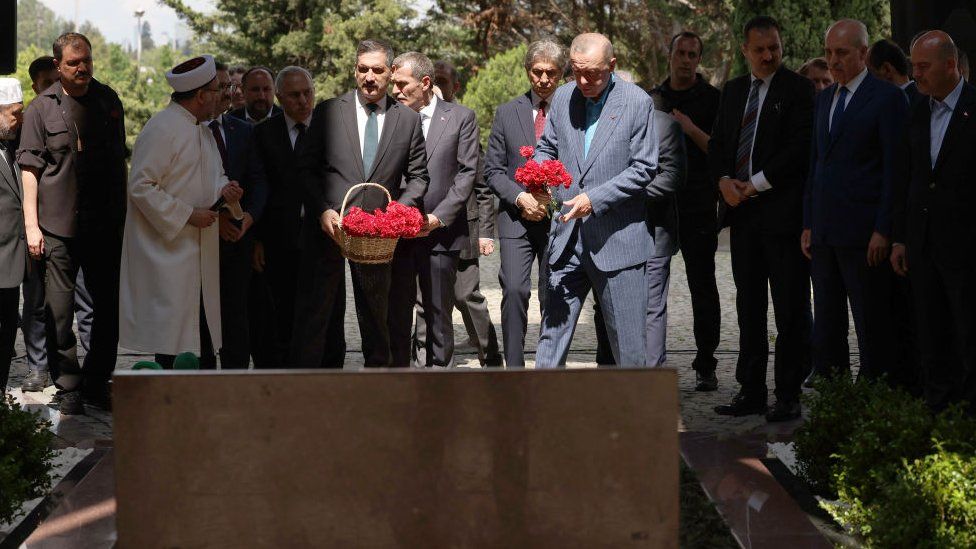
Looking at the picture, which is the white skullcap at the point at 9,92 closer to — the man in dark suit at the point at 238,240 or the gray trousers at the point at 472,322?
the man in dark suit at the point at 238,240

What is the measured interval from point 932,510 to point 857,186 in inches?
117

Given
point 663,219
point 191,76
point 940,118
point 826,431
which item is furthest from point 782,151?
point 191,76

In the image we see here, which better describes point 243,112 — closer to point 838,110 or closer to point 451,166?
point 451,166

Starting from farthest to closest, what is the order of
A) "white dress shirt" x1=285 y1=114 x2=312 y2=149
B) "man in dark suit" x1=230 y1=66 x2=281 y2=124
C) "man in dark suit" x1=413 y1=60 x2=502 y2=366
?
1. "man in dark suit" x1=413 y1=60 x2=502 y2=366
2. "man in dark suit" x1=230 y1=66 x2=281 y2=124
3. "white dress shirt" x1=285 y1=114 x2=312 y2=149

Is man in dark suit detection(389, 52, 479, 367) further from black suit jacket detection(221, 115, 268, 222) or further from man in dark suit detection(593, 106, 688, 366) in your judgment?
man in dark suit detection(593, 106, 688, 366)

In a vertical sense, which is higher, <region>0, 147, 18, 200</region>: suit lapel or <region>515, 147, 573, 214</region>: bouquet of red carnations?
<region>515, 147, 573, 214</region>: bouquet of red carnations

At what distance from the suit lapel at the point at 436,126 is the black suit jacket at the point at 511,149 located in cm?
32

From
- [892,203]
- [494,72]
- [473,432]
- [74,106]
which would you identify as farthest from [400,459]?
[494,72]

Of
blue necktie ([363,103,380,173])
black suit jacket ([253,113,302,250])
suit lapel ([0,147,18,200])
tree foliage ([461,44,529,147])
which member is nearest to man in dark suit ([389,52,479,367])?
blue necktie ([363,103,380,173])

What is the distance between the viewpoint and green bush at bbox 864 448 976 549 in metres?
4.92

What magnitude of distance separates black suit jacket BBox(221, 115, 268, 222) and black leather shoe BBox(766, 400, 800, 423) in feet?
11.1

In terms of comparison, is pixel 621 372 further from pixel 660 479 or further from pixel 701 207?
pixel 701 207

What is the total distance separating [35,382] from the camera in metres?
9.38

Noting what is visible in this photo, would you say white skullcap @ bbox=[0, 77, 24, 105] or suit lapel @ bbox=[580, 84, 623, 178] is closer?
suit lapel @ bbox=[580, 84, 623, 178]
